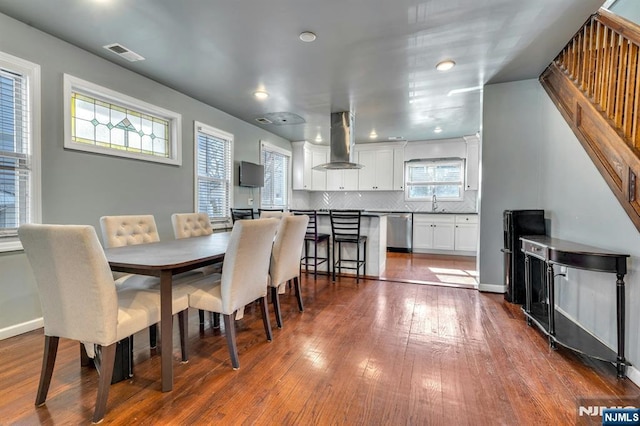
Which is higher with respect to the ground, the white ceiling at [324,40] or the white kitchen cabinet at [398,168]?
the white ceiling at [324,40]

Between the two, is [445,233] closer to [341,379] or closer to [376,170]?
[376,170]

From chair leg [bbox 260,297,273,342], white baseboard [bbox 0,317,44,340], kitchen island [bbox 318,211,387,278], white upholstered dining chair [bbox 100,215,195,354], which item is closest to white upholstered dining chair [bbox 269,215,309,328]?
chair leg [bbox 260,297,273,342]

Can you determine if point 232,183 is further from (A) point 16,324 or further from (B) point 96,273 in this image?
(B) point 96,273

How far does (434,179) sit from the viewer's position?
6.79m

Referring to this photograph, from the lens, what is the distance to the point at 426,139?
6.55 m

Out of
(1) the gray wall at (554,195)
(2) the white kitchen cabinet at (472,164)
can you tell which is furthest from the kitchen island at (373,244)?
(2) the white kitchen cabinet at (472,164)

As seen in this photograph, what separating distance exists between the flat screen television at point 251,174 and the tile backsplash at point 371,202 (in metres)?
1.70

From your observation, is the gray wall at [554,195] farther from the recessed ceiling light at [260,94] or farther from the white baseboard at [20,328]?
the white baseboard at [20,328]

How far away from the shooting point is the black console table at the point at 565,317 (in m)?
1.84

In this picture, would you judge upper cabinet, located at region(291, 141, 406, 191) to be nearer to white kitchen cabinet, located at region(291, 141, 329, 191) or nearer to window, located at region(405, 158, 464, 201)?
white kitchen cabinet, located at region(291, 141, 329, 191)

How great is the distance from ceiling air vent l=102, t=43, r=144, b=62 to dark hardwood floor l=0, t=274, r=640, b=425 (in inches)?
103

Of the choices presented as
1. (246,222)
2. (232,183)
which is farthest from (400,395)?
(232,183)

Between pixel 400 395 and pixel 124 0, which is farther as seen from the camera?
pixel 124 0

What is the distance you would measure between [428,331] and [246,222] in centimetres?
181
